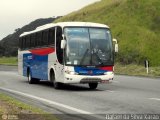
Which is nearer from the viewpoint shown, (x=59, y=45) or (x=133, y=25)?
(x=59, y=45)

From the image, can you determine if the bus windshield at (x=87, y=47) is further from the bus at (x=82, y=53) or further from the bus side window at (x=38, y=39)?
the bus side window at (x=38, y=39)

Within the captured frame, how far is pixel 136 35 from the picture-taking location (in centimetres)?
6662

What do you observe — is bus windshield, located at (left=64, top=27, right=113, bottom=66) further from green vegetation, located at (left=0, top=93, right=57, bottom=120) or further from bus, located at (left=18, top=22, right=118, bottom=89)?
green vegetation, located at (left=0, top=93, right=57, bottom=120)

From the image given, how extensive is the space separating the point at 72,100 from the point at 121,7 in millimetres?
60735

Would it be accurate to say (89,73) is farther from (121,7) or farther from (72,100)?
(121,7)

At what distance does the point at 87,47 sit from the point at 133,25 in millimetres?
47570

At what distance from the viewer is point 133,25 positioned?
70.5m

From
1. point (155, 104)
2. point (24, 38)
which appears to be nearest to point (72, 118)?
point (155, 104)

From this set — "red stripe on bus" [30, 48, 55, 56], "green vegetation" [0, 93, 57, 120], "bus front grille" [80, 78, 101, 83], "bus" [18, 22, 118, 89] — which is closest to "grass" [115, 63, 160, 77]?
"red stripe on bus" [30, 48, 55, 56]

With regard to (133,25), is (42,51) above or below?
below

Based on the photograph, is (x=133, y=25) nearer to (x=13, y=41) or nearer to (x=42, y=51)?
(x=42, y=51)

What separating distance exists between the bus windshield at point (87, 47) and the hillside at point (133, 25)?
3420cm

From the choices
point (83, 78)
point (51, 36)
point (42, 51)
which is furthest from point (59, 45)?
point (42, 51)

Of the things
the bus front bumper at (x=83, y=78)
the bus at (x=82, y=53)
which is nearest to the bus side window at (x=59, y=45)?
the bus at (x=82, y=53)
